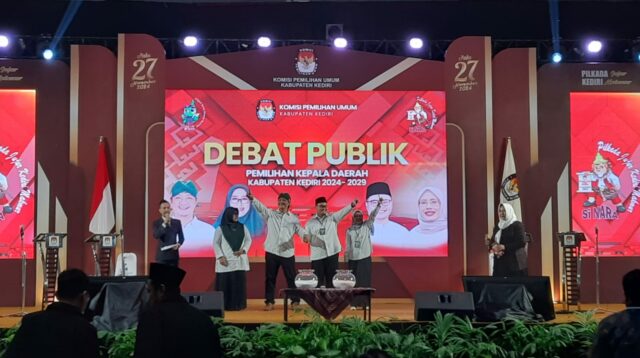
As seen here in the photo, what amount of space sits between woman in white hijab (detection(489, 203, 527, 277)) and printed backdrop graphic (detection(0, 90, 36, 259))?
577 cm

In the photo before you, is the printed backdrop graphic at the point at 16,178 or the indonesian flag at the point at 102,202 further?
the printed backdrop graphic at the point at 16,178

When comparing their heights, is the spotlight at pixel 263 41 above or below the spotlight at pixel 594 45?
above

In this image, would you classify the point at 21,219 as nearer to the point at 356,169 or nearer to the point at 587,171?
the point at 356,169

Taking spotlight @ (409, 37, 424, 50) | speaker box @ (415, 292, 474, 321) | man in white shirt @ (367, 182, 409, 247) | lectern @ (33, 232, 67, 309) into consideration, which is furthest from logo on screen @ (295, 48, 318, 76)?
speaker box @ (415, 292, 474, 321)

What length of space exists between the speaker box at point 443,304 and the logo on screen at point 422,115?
179 inches

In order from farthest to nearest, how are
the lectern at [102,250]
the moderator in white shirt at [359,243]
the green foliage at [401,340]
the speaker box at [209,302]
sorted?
the moderator in white shirt at [359,243]
the lectern at [102,250]
the speaker box at [209,302]
the green foliage at [401,340]

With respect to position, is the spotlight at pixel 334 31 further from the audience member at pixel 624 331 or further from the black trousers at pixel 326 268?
the audience member at pixel 624 331

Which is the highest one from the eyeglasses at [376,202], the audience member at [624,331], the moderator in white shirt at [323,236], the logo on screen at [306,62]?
the logo on screen at [306,62]

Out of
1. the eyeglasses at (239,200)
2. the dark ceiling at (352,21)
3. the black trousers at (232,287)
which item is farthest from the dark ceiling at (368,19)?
the black trousers at (232,287)

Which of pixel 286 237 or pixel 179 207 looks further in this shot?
pixel 179 207

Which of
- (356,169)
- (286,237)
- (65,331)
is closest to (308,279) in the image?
(286,237)

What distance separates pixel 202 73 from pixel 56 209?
2.54 metres

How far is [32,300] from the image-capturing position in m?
10.2

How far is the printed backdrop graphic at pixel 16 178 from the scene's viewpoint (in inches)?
408
